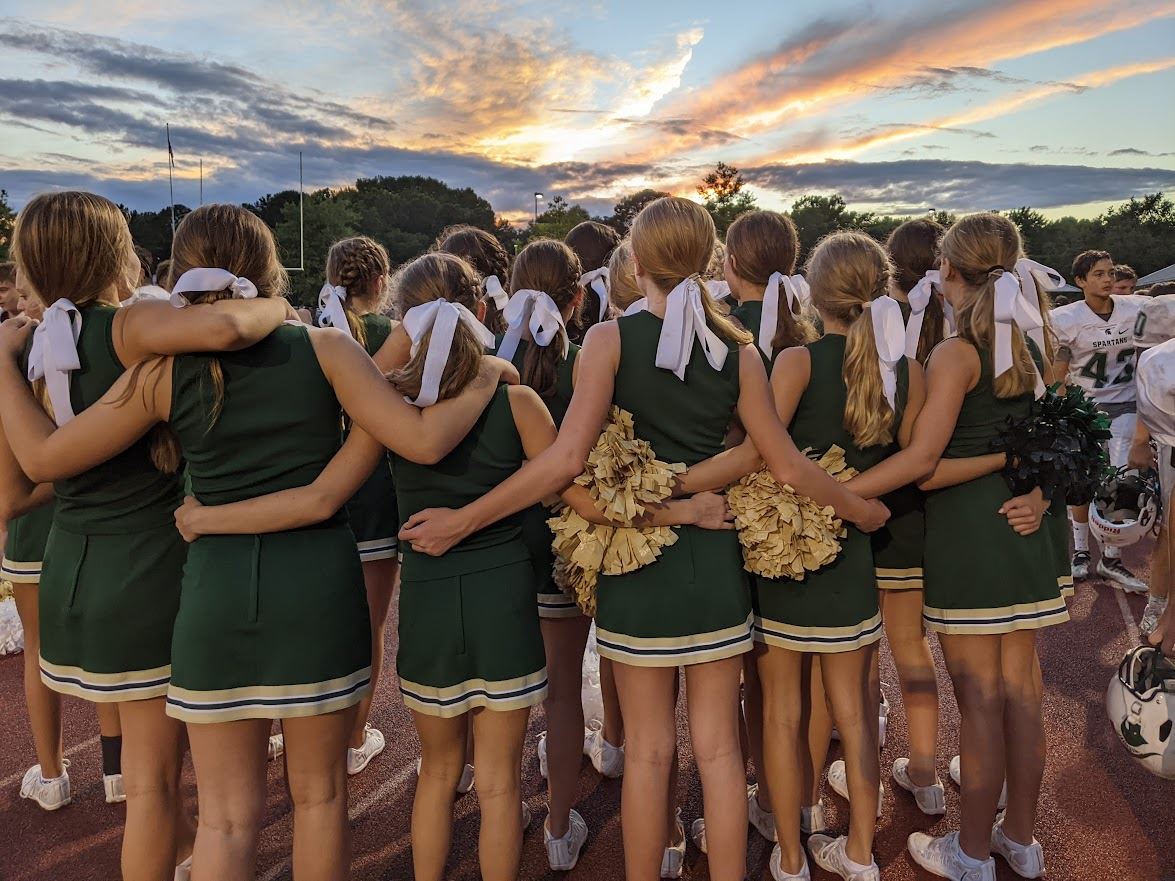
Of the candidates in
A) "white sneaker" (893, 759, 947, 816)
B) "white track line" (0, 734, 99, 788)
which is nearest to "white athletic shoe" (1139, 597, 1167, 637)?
"white sneaker" (893, 759, 947, 816)

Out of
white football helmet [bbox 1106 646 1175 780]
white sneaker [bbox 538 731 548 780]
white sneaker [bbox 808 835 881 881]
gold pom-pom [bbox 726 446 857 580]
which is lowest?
white sneaker [bbox 538 731 548 780]

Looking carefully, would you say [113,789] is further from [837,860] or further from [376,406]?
[837,860]

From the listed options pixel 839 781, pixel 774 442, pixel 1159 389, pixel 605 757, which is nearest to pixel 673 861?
pixel 605 757

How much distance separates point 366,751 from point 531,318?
2429 mm

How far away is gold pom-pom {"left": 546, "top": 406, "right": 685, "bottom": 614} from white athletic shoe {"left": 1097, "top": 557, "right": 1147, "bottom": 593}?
18.1 ft

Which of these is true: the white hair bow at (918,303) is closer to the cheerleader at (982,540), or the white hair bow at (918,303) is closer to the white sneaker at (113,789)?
the cheerleader at (982,540)

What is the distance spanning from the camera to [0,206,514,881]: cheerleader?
212 cm

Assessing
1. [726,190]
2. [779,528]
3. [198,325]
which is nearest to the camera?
[198,325]

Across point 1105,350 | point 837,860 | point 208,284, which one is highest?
point 208,284

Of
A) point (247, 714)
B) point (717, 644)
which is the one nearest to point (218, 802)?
point (247, 714)

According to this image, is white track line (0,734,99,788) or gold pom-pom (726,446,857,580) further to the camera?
white track line (0,734,99,788)

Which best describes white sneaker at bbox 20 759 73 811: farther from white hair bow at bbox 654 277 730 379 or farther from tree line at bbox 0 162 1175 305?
tree line at bbox 0 162 1175 305

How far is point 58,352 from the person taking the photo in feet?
7.11

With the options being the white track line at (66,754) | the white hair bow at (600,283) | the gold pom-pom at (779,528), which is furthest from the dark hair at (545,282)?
the white track line at (66,754)
